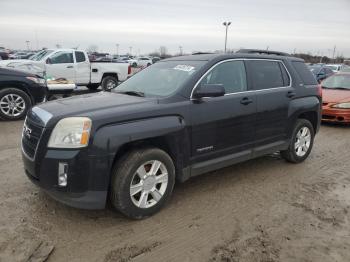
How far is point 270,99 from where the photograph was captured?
16.5ft

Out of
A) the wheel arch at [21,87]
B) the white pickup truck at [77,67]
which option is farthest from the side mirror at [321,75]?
the wheel arch at [21,87]

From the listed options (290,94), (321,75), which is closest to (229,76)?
(290,94)

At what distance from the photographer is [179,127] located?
3.89m

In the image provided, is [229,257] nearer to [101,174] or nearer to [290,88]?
[101,174]

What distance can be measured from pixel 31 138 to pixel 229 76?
258 centimetres

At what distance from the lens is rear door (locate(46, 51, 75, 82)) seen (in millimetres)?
13242

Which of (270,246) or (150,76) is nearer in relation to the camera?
(270,246)

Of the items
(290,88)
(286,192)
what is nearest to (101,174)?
(286,192)

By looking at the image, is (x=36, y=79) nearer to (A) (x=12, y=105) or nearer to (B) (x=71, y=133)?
(A) (x=12, y=105)

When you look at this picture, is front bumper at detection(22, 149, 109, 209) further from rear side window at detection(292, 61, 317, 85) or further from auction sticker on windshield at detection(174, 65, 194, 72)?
rear side window at detection(292, 61, 317, 85)

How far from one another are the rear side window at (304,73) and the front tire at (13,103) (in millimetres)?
6469

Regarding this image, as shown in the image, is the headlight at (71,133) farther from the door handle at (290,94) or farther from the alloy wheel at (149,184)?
the door handle at (290,94)

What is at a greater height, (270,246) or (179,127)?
(179,127)

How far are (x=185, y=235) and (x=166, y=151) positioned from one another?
0.97 meters
